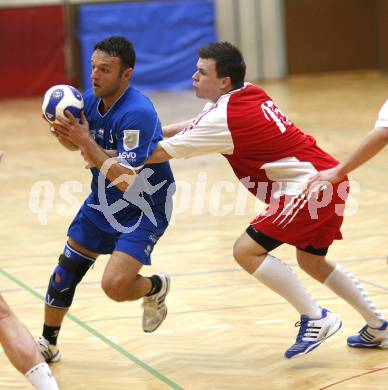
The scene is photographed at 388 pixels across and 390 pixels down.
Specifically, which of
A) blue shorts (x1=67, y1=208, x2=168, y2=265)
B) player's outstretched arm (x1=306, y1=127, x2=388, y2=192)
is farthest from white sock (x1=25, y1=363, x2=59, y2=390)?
player's outstretched arm (x1=306, y1=127, x2=388, y2=192)

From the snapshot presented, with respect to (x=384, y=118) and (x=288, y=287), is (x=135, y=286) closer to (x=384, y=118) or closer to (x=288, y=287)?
(x=288, y=287)

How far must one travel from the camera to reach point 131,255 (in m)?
5.50

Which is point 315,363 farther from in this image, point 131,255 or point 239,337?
point 131,255

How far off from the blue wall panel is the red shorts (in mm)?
19265

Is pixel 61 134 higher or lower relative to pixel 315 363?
higher

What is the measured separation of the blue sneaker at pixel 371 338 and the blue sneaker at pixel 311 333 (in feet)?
0.86

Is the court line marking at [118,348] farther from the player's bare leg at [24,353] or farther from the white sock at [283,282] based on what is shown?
the player's bare leg at [24,353]

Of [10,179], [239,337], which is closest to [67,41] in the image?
[10,179]

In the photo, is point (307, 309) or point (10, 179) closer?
point (307, 309)

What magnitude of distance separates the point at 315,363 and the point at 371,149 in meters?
1.42

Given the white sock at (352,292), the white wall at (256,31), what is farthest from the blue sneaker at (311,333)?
the white wall at (256,31)

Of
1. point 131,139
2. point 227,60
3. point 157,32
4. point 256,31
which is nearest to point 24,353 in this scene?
point 131,139

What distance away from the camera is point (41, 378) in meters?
4.43

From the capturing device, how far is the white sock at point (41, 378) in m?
4.43
